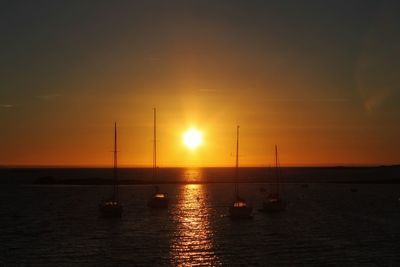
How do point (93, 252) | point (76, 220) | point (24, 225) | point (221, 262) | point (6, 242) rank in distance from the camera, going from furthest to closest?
point (76, 220) < point (24, 225) < point (6, 242) < point (93, 252) < point (221, 262)

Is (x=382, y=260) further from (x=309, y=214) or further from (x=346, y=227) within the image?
(x=309, y=214)

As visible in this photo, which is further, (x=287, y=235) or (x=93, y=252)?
(x=287, y=235)

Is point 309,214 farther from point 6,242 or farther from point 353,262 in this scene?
point 6,242

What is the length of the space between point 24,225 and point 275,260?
154 ft

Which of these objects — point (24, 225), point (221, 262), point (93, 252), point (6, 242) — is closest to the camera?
point (221, 262)

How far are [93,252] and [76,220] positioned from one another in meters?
34.7

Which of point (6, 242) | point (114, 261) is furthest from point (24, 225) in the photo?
point (114, 261)

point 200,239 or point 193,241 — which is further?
point 200,239

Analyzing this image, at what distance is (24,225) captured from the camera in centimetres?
8062

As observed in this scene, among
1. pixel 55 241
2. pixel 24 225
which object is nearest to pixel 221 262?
pixel 55 241

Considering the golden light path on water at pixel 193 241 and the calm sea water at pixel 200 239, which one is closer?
the golden light path on water at pixel 193 241

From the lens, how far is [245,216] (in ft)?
279

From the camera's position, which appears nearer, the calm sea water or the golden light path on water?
the golden light path on water

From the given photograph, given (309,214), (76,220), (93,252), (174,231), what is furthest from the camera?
(309,214)
